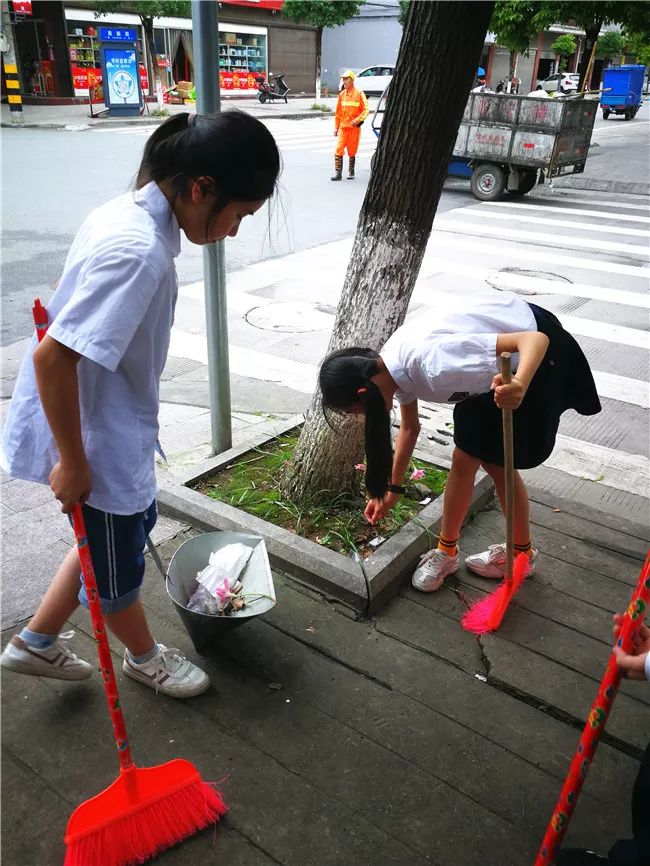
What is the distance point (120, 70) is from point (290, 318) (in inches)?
700

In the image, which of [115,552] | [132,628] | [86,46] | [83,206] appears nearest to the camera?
[115,552]

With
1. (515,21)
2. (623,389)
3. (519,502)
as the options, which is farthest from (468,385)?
(515,21)

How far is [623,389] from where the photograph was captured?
465 cm

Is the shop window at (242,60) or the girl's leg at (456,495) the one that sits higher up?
the shop window at (242,60)

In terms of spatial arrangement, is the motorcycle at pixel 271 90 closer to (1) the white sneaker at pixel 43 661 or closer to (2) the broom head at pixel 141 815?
(1) the white sneaker at pixel 43 661

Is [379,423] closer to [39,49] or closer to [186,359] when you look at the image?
[186,359]

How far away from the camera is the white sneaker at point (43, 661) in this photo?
6.45ft

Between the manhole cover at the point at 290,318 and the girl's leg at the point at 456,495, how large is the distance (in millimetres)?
3179

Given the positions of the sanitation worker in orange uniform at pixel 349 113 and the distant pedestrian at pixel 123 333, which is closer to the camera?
the distant pedestrian at pixel 123 333

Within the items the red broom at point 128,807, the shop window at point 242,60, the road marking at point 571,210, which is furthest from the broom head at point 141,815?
the shop window at point 242,60

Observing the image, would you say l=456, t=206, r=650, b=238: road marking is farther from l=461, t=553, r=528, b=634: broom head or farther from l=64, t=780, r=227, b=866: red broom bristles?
l=64, t=780, r=227, b=866: red broom bristles

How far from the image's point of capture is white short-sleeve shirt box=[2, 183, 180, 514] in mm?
1381

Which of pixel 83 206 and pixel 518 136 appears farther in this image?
pixel 518 136

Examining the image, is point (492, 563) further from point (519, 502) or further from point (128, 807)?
point (128, 807)
